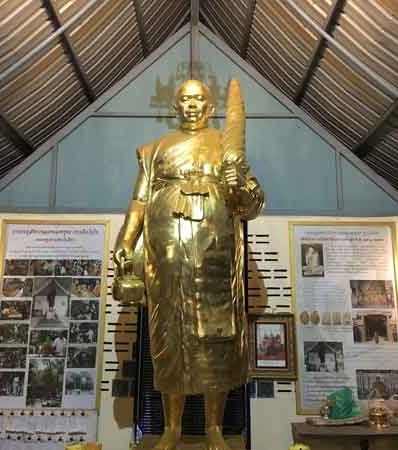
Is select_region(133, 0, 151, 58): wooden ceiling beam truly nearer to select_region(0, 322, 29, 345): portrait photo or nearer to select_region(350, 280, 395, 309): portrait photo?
select_region(0, 322, 29, 345): portrait photo

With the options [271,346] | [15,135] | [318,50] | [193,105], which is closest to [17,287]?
[15,135]

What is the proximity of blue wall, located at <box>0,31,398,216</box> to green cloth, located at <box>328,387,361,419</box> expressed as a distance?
1.45 meters

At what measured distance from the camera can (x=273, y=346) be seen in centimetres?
425

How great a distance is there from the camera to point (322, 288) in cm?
438

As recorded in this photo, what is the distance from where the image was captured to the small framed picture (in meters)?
4.20

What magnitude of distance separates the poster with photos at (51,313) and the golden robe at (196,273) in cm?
149

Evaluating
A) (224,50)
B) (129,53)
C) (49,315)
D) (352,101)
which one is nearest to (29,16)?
(129,53)

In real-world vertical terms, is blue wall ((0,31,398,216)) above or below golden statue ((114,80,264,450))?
above

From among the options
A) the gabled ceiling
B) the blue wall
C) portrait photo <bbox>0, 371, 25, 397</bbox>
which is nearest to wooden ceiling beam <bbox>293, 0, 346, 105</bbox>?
the gabled ceiling

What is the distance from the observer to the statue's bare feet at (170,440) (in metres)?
2.73

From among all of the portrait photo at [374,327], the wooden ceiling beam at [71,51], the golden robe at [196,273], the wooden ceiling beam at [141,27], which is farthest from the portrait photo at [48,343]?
the wooden ceiling beam at [141,27]

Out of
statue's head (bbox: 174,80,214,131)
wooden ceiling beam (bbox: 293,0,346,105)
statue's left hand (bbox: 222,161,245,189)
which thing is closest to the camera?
statue's left hand (bbox: 222,161,245,189)

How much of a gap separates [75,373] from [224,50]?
3.03 m

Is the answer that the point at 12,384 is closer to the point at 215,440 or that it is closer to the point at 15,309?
the point at 15,309
